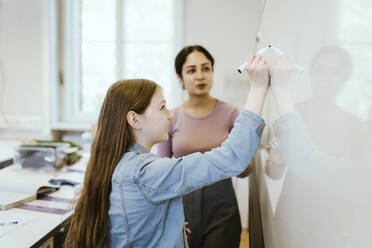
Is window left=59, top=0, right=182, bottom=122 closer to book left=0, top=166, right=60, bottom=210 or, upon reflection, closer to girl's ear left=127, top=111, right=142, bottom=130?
book left=0, top=166, right=60, bottom=210

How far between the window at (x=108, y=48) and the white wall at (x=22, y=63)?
0.81 ft

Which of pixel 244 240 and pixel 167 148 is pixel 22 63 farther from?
pixel 244 240

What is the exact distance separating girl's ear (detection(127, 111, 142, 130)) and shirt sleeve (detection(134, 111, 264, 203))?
134mm

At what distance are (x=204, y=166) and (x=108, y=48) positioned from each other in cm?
257

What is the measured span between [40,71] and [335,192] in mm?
3291

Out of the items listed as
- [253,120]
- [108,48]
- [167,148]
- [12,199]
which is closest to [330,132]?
[253,120]

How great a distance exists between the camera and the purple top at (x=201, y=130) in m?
1.42

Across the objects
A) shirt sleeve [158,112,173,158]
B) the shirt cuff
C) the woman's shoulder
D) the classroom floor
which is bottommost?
the classroom floor

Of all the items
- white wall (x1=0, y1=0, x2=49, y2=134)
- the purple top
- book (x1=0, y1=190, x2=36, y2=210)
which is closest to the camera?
book (x1=0, y1=190, x2=36, y2=210)

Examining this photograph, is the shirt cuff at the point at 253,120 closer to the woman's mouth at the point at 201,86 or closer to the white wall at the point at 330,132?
the white wall at the point at 330,132

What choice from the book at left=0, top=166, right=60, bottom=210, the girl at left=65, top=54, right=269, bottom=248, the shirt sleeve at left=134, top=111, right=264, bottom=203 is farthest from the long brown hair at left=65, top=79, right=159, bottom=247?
the book at left=0, top=166, right=60, bottom=210

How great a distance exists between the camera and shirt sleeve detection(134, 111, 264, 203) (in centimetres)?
69

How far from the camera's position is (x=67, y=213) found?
4.03 ft

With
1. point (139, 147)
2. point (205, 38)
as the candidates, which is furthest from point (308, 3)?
point (205, 38)
